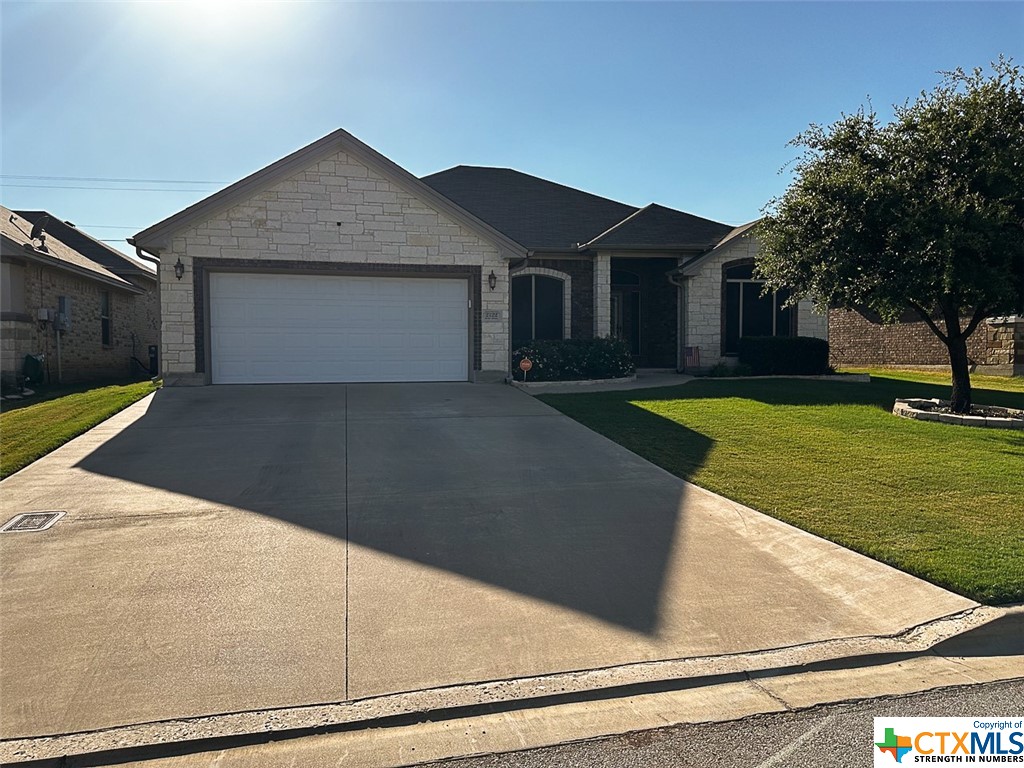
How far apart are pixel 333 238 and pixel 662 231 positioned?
932cm

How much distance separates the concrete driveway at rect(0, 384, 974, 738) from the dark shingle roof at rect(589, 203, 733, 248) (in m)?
11.4

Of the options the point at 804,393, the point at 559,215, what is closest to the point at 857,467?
the point at 804,393

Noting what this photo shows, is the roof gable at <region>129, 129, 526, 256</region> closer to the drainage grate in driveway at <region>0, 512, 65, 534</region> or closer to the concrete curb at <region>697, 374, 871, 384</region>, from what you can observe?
the concrete curb at <region>697, 374, 871, 384</region>

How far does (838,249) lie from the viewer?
38.0ft

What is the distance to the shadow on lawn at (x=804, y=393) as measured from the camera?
44.7ft

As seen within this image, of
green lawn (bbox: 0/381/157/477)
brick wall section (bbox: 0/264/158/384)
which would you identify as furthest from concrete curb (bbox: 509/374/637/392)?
brick wall section (bbox: 0/264/158/384)

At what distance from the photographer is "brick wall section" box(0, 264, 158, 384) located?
17500 millimetres

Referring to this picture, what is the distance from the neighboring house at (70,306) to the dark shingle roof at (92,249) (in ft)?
0.12

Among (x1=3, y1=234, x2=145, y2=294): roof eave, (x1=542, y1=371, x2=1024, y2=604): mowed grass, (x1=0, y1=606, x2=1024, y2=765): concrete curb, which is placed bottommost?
(x1=0, y1=606, x2=1024, y2=765): concrete curb

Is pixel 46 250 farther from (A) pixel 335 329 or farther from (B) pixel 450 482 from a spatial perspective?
(B) pixel 450 482

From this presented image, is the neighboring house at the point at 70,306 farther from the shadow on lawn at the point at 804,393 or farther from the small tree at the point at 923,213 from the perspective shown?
the small tree at the point at 923,213

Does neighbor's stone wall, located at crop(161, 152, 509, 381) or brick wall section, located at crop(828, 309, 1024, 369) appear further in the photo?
brick wall section, located at crop(828, 309, 1024, 369)

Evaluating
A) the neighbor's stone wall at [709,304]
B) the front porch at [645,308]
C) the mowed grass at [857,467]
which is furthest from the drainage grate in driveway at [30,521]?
the neighbor's stone wall at [709,304]

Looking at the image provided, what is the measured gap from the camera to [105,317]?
23.1 m
